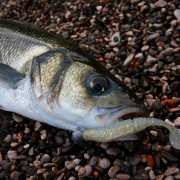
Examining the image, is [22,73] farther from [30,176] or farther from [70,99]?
[30,176]

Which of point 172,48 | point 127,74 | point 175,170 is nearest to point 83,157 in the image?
point 175,170

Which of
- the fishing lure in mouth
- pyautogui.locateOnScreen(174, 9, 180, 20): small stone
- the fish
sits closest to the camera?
the fishing lure in mouth

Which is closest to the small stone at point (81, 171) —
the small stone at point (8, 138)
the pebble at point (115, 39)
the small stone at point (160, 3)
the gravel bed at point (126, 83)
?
the gravel bed at point (126, 83)

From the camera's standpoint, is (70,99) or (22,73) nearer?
(70,99)

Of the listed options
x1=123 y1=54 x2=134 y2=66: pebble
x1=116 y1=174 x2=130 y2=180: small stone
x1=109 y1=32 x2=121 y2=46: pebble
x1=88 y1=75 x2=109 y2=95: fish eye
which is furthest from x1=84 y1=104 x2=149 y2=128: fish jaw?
x1=109 y1=32 x2=121 y2=46: pebble

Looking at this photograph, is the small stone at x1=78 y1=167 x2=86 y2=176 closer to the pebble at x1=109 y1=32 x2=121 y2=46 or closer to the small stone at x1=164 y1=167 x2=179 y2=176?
the small stone at x1=164 y1=167 x2=179 y2=176

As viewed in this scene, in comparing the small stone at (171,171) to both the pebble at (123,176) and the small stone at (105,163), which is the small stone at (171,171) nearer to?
the pebble at (123,176)

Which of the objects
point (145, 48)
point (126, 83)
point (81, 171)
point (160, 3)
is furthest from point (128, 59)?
point (81, 171)
